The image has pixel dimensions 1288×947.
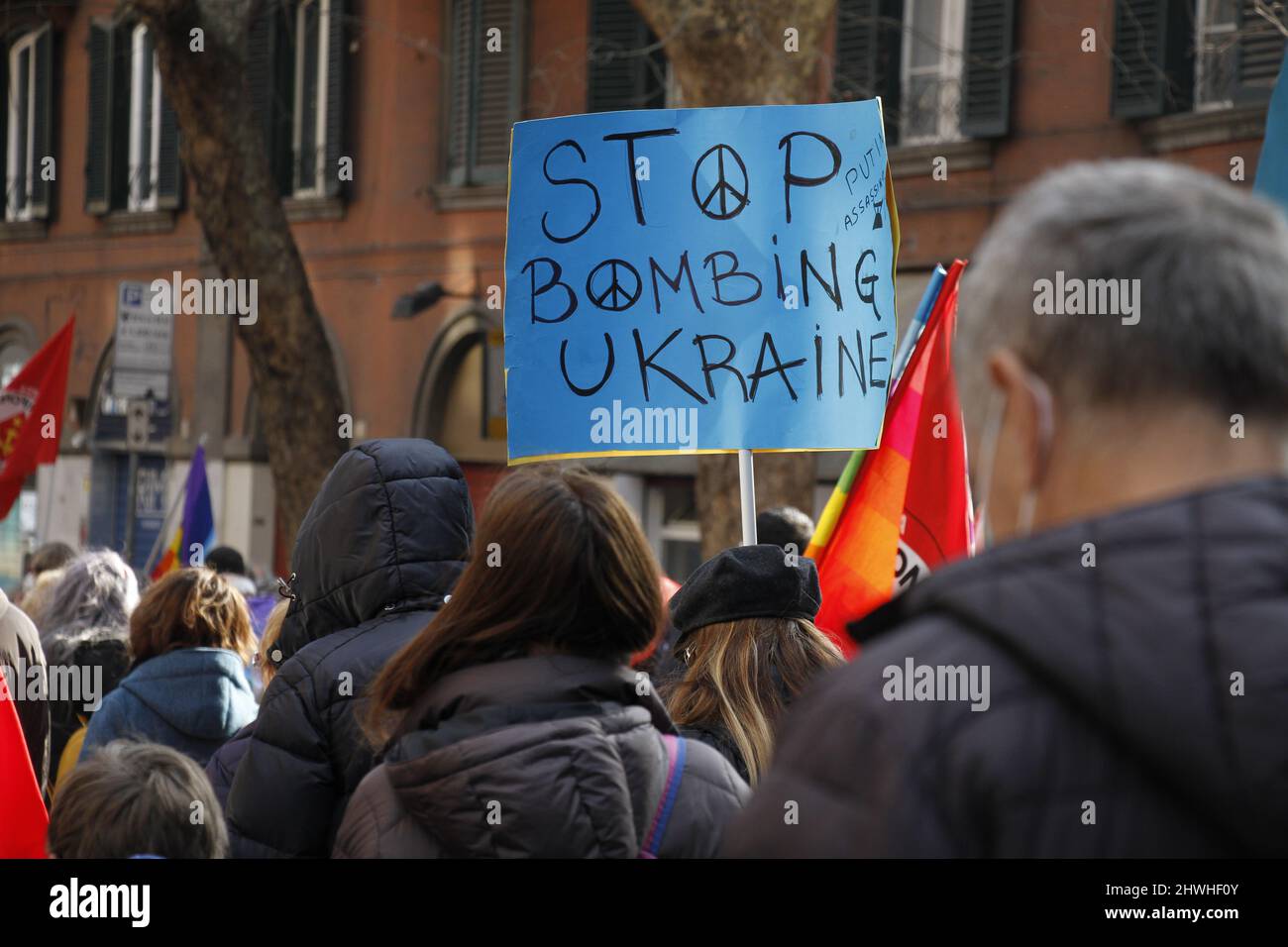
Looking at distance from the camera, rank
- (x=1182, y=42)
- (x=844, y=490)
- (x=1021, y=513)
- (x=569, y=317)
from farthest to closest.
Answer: (x=1182, y=42)
(x=844, y=490)
(x=569, y=317)
(x=1021, y=513)

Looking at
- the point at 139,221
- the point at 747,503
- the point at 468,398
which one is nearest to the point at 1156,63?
the point at 468,398

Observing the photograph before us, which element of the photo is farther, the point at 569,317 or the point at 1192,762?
the point at 569,317

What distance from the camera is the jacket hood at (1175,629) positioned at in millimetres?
1146

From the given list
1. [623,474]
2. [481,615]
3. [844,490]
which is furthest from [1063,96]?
[481,615]

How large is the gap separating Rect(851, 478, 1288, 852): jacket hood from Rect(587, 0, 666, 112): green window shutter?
44.0 feet

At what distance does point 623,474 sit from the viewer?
14.7 m

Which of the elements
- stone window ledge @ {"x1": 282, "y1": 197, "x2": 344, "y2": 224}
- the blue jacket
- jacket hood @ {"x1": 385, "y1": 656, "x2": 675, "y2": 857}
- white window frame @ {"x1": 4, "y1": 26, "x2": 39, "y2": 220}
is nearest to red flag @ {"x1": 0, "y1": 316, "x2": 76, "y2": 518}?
the blue jacket

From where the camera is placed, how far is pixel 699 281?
4.37m

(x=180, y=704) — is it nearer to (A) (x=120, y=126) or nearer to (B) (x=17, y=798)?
(B) (x=17, y=798)

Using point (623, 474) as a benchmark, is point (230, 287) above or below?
above
